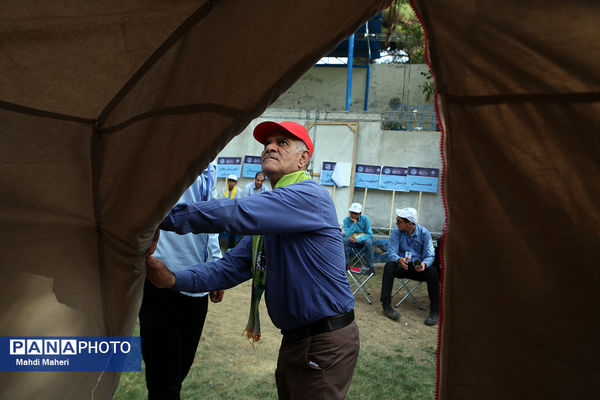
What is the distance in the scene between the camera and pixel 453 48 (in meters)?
1.03

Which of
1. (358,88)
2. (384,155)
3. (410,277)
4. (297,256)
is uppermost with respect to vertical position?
(358,88)

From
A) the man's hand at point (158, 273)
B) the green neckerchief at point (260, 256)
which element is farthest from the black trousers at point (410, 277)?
the man's hand at point (158, 273)

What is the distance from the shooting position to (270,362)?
4188 millimetres

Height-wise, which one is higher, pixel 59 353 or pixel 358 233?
pixel 59 353

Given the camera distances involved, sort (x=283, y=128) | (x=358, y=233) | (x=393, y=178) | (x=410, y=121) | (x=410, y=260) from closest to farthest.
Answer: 1. (x=283, y=128)
2. (x=410, y=260)
3. (x=358, y=233)
4. (x=393, y=178)
5. (x=410, y=121)

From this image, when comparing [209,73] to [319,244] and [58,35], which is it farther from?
[319,244]

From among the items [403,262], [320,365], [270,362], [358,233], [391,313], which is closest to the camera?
[320,365]

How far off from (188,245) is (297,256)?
912mm

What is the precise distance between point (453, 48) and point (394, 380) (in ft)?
12.0

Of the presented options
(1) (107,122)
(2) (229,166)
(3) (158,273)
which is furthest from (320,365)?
(2) (229,166)

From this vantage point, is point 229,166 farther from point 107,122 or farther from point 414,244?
point 107,122

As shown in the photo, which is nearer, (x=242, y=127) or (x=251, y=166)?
(x=242, y=127)

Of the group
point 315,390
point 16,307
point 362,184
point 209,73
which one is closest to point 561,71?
point 209,73

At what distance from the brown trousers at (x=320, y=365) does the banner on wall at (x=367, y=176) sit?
9.28m
